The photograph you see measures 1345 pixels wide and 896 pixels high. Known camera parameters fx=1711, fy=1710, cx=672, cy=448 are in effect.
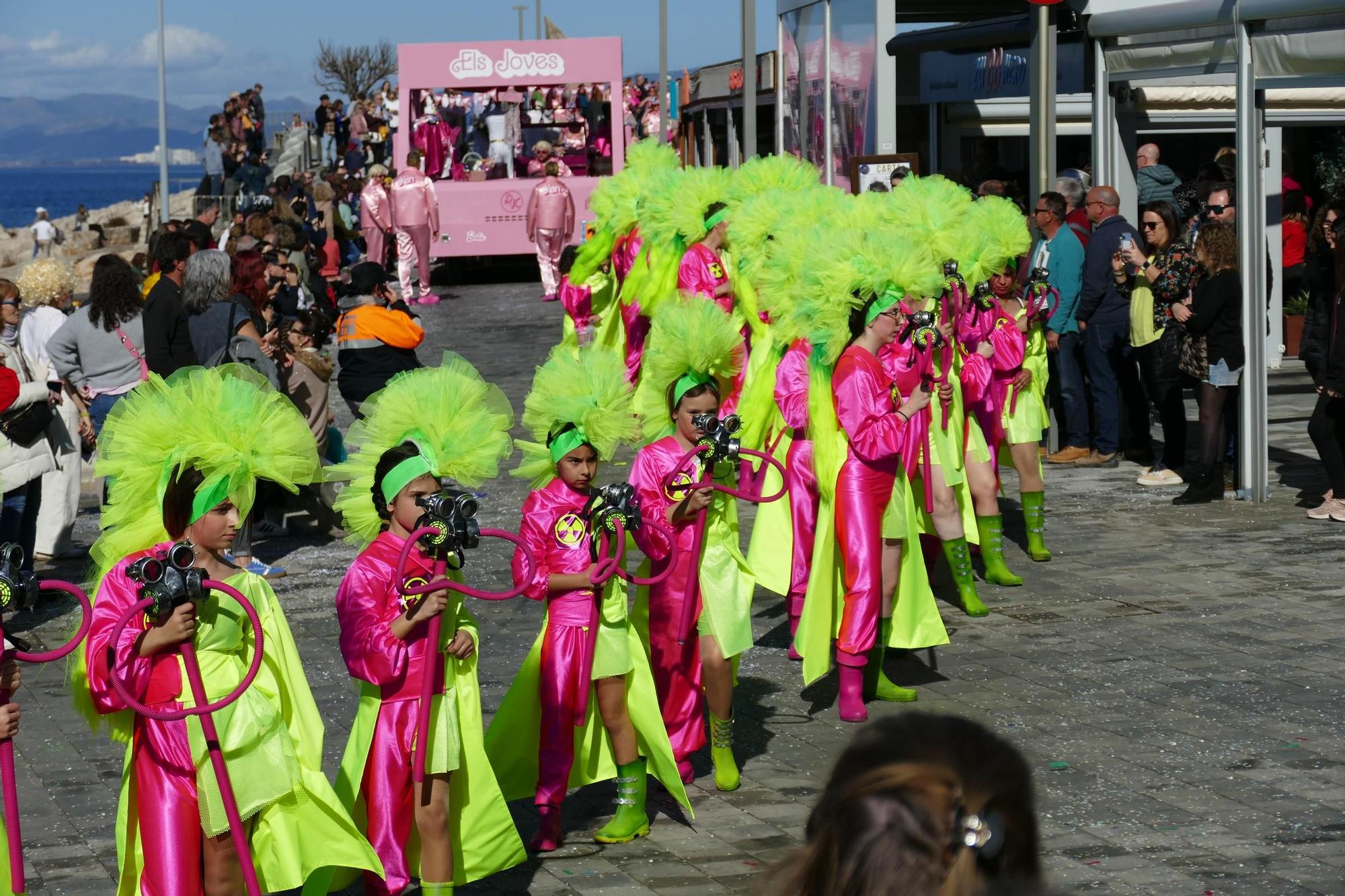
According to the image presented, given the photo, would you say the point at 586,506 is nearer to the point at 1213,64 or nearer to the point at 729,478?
the point at 729,478

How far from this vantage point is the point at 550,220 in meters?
22.0

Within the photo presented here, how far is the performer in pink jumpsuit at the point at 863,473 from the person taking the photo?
6.41 metres

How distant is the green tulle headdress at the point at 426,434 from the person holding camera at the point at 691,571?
109 centimetres

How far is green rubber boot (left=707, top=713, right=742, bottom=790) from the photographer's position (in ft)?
19.2

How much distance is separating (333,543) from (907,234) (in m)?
4.49

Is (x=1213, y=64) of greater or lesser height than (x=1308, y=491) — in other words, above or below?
above

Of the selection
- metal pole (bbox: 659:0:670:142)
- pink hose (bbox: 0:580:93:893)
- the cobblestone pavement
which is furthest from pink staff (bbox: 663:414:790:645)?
metal pole (bbox: 659:0:670:142)

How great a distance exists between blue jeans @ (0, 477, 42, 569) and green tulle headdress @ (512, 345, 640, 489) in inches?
172

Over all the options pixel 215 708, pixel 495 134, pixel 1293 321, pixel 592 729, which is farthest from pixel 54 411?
pixel 495 134

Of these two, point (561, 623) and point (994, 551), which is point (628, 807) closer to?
point (561, 623)

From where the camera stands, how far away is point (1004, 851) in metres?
1.78

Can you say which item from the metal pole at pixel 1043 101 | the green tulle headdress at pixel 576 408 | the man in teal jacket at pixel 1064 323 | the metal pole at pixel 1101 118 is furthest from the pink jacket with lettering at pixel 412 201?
the green tulle headdress at pixel 576 408

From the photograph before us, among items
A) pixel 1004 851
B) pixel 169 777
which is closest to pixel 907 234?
pixel 169 777

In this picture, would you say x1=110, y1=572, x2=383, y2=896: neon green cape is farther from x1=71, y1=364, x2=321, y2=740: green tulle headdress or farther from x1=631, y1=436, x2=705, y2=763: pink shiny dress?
x1=631, y1=436, x2=705, y2=763: pink shiny dress
